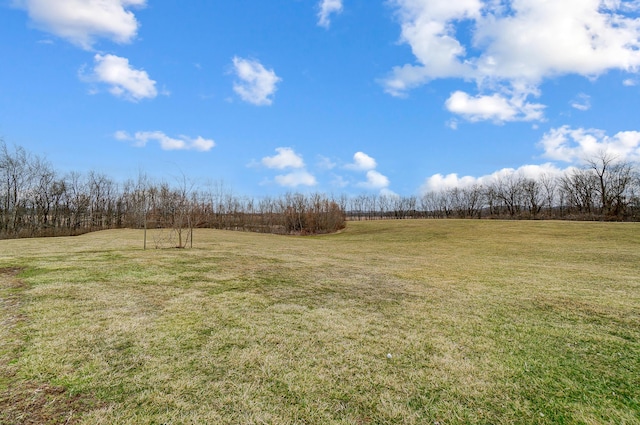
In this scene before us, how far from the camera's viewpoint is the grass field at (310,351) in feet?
7.34

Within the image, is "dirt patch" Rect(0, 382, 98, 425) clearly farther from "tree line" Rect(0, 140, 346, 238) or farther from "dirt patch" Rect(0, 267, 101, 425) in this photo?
"tree line" Rect(0, 140, 346, 238)

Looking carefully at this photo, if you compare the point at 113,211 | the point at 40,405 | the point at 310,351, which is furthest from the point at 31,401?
the point at 113,211

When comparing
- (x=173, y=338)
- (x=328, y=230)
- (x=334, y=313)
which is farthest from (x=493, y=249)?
(x=328, y=230)

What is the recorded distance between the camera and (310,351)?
3186 mm

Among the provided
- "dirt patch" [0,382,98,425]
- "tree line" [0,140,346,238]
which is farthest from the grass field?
"tree line" [0,140,346,238]

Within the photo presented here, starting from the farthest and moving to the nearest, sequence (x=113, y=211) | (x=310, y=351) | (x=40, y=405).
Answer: (x=113, y=211), (x=310, y=351), (x=40, y=405)

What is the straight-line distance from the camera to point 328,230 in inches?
1332

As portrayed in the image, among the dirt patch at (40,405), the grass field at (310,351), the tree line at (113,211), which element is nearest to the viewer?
the dirt patch at (40,405)

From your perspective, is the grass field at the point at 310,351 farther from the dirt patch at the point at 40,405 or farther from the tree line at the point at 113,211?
the tree line at the point at 113,211

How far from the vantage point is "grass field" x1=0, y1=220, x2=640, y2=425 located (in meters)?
2.24

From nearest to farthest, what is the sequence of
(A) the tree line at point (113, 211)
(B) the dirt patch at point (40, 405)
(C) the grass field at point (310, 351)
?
(B) the dirt patch at point (40, 405)
(C) the grass field at point (310, 351)
(A) the tree line at point (113, 211)

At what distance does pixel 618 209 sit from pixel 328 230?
3857 cm

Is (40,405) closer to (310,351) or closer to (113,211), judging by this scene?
(310,351)

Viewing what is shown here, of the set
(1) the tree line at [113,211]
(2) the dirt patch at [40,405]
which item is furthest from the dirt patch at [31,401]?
(1) the tree line at [113,211]
